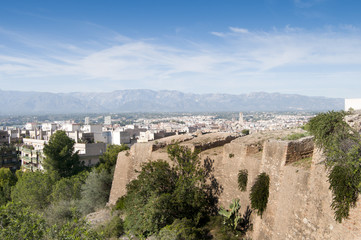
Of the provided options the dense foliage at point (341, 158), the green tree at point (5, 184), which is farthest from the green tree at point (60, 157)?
the dense foliage at point (341, 158)

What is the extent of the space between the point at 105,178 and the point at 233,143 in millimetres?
12062

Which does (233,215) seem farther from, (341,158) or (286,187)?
(341,158)

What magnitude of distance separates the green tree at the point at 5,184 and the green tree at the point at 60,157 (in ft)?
16.7

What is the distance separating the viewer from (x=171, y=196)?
46.2 feet

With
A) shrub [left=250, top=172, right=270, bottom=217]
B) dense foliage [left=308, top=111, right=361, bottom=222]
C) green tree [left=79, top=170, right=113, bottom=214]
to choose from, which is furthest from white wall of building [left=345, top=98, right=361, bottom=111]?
green tree [left=79, top=170, right=113, bottom=214]

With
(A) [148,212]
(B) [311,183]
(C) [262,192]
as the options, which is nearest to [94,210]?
(A) [148,212]

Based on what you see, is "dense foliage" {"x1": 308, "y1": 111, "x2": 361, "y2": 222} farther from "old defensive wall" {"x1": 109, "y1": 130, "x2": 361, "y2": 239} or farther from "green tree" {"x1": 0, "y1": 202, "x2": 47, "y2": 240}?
"green tree" {"x1": 0, "y1": 202, "x2": 47, "y2": 240}

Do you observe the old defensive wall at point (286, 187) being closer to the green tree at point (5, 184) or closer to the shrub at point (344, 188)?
the shrub at point (344, 188)

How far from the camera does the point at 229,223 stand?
12336 mm

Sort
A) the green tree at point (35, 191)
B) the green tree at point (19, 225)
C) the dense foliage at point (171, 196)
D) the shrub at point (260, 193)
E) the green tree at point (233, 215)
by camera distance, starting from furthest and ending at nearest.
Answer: the green tree at point (35, 191)
the dense foliage at point (171, 196)
the green tree at point (233, 215)
the shrub at point (260, 193)
the green tree at point (19, 225)

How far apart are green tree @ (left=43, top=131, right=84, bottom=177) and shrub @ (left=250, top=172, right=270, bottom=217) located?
75.1ft

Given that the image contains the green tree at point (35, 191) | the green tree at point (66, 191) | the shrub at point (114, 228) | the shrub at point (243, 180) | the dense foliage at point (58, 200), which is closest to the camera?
the dense foliage at point (58, 200)

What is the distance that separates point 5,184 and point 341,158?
114 ft

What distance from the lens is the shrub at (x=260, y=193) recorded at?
10.8m
